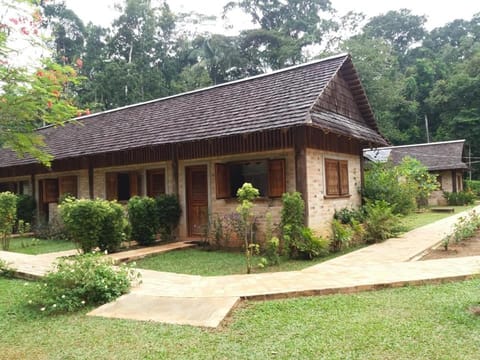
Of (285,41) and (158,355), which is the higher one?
(285,41)

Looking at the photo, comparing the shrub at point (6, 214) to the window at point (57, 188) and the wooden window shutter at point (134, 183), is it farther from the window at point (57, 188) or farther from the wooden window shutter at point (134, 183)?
the wooden window shutter at point (134, 183)

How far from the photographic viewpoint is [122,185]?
13578 mm

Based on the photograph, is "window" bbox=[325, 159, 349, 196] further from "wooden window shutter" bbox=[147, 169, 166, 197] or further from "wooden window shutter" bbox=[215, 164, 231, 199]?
"wooden window shutter" bbox=[147, 169, 166, 197]

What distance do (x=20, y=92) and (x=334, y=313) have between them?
5.00 meters

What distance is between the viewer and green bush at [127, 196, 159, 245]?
10555 mm

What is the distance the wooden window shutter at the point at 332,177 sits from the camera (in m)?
10.5

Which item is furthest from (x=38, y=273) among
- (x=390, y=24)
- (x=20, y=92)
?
(x=390, y=24)

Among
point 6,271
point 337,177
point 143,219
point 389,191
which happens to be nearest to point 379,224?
point 337,177

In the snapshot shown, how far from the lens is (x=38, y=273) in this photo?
721cm

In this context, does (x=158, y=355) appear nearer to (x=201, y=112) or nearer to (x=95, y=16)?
(x=201, y=112)

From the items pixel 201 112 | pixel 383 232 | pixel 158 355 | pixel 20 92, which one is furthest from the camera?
pixel 201 112

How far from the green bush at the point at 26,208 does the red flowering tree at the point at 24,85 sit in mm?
11267

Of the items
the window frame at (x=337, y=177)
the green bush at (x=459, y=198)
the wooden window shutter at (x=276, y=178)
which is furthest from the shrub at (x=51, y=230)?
the green bush at (x=459, y=198)

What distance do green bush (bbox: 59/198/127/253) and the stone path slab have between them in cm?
359
